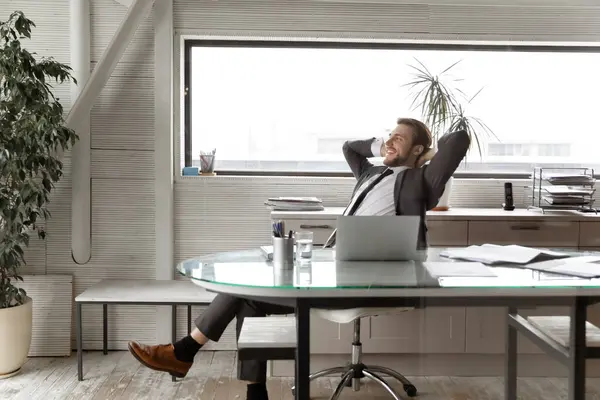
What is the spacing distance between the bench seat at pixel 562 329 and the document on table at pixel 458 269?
22 cm

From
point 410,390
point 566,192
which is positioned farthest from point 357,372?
point 566,192

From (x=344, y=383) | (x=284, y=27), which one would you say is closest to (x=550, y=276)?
(x=344, y=383)

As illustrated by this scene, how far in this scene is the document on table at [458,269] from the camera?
222 cm

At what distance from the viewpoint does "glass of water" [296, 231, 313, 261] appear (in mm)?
2529

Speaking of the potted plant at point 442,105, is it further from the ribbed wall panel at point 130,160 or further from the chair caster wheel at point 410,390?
the ribbed wall panel at point 130,160

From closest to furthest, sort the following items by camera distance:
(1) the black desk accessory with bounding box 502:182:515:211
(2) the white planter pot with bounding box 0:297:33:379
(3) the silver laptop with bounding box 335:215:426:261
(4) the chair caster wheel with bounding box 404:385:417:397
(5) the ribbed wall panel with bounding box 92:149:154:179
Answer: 1. (3) the silver laptop with bounding box 335:215:426:261
2. (4) the chair caster wheel with bounding box 404:385:417:397
3. (2) the white planter pot with bounding box 0:297:33:379
4. (1) the black desk accessory with bounding box 502:182:515:211
5. (5) the ribbed wall panel with bounding box 92:149:154:179

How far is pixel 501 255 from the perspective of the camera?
2.55 m

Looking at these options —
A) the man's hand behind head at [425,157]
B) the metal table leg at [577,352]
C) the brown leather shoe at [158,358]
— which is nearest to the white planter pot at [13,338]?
the brown leather shoe at [158,358]

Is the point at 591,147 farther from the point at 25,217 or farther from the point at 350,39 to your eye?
the point at 25,217

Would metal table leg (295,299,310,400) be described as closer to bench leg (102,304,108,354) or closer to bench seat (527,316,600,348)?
bench seat (527,316,600,348)

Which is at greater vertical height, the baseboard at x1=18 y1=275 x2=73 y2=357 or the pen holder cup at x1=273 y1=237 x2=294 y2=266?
the pen holder cup at x1=273 y1=237 x2=294 y2=266

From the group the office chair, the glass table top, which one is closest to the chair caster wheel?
the office chair

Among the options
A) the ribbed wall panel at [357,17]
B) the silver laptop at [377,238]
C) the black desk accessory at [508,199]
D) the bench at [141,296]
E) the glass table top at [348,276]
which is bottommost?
the bench at [141,296]

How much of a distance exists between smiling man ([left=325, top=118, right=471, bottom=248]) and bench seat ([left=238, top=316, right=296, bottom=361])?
2.88 feet
